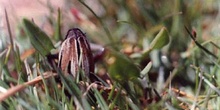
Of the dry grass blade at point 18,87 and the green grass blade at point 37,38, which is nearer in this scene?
the dry grass blade at point 18,87

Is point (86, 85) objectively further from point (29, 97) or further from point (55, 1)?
point (55, 1)

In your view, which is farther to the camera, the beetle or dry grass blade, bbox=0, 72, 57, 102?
the beetle

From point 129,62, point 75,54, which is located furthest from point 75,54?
point 129,62

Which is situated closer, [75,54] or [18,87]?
[18,87]

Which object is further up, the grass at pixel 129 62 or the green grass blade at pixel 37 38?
the green grass blade at pixel 37 38

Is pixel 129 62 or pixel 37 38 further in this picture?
pixel 37 38

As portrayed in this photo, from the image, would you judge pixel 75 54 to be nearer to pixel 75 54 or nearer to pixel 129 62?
pixel 75 54

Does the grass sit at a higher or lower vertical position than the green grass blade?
lower

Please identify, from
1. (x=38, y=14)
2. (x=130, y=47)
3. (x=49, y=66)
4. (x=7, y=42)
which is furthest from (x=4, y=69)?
(x=38, y=14)
